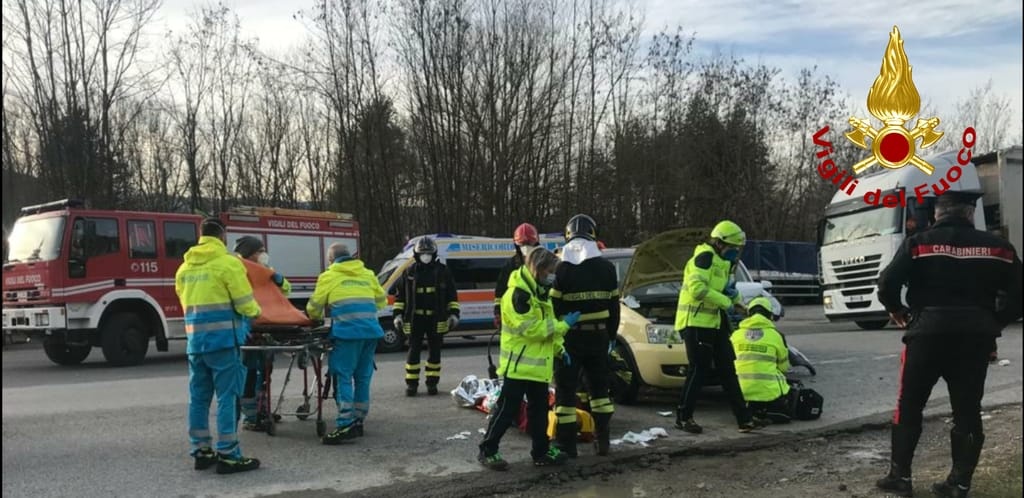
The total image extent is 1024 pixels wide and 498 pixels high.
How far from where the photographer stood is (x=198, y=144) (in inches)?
1085

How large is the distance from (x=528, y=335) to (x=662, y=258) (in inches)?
158

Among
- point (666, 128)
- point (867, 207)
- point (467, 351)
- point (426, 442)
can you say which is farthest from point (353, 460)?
point (666, 128)

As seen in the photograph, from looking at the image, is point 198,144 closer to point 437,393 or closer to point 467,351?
point 467,351

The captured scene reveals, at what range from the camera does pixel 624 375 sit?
8297mm

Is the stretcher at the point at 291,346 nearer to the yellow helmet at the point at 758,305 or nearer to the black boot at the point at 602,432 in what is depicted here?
the black boot at the point at 602,432

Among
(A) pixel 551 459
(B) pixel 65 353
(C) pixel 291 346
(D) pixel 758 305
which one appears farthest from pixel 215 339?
(B) pixel 65 353

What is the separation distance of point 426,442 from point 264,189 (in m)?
24.5

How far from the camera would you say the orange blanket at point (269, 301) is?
7.03 metres

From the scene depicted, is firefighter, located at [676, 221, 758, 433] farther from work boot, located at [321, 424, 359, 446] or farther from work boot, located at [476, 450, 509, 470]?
work boot, located at [321, 424, 359, 446]

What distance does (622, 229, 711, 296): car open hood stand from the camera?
9.07 meters

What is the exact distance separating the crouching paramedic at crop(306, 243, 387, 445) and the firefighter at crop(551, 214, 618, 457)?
1920 millimetres

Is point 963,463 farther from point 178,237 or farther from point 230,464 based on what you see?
point 178,237

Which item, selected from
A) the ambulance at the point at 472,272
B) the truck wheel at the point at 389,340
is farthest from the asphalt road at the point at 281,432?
the ambulance at the point at 472,272

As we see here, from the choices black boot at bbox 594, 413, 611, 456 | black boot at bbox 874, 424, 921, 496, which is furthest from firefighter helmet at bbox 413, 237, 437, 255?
black boot at bbox 874, 424, 921, 496
